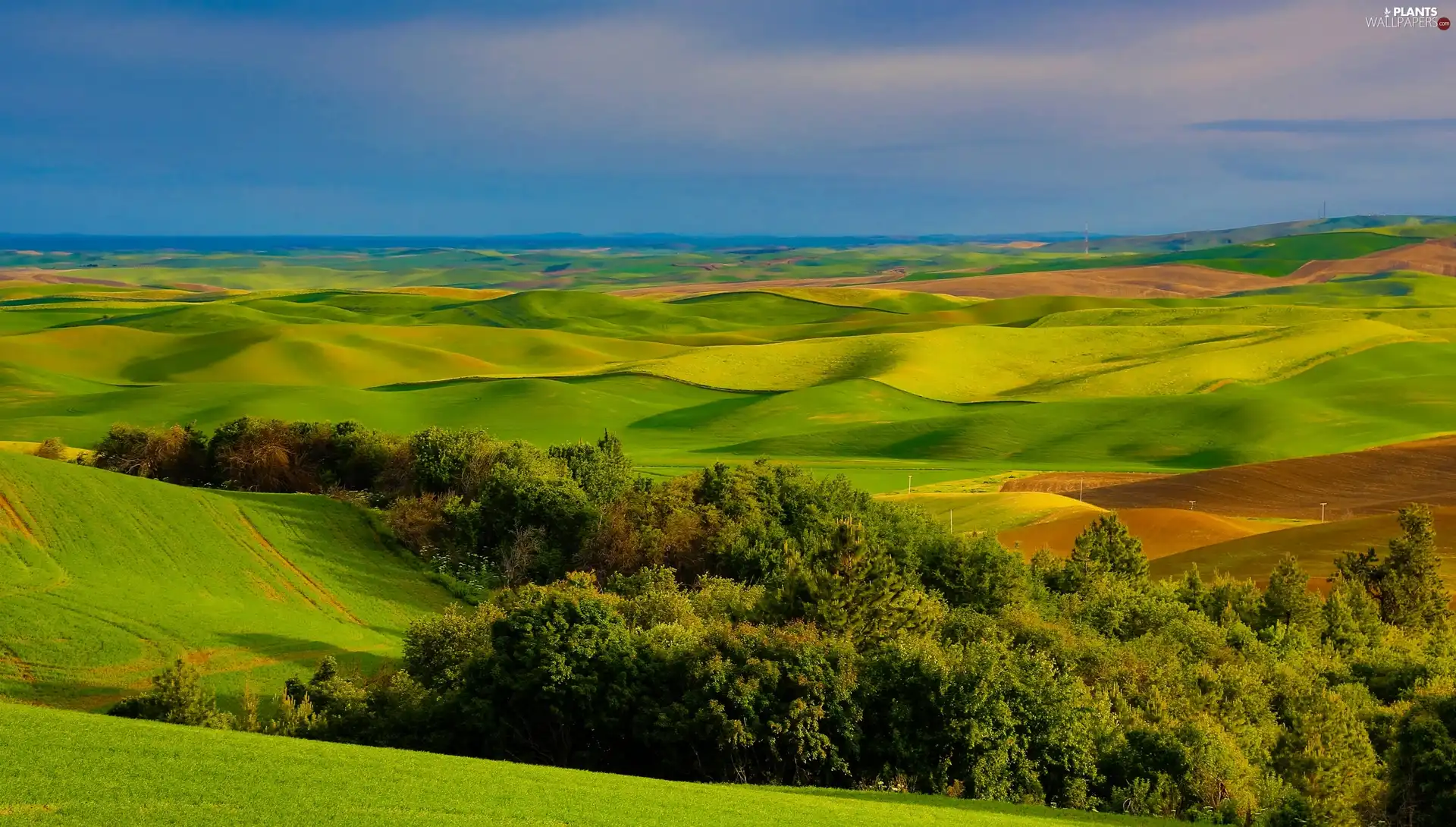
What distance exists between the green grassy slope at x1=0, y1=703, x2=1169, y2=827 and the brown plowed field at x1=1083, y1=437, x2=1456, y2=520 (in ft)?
181

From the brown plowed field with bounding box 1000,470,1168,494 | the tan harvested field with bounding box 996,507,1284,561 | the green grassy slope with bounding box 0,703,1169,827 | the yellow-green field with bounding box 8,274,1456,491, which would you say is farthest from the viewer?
the yellow-green field with bounding box 8,274,1456,491

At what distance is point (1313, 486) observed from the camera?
83312 mm

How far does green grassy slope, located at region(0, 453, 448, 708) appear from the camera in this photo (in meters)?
40.9

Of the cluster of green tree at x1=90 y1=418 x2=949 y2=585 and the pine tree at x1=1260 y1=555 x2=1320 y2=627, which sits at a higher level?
the cluster of green tree at x1=90 y1=418 x2=949 y2=585

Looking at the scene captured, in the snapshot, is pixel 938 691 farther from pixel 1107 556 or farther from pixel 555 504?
pixel 555 504

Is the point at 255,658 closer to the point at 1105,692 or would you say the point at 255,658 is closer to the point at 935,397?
the point at 1105,692

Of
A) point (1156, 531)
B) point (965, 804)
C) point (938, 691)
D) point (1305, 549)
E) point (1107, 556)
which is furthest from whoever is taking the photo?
point (1156, 531)

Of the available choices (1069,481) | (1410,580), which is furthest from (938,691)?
(1069,481)

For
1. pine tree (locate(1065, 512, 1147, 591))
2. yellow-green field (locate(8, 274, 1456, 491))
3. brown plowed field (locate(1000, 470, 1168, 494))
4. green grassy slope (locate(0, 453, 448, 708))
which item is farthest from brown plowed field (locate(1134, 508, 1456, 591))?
green grassy slope (locate(0, 453, 448, 708))

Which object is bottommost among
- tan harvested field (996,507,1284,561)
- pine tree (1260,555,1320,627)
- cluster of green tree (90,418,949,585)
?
tan harvested field (996,507,1284,561)

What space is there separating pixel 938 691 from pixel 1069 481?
60124 millimetres

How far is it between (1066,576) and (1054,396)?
81.1 metres

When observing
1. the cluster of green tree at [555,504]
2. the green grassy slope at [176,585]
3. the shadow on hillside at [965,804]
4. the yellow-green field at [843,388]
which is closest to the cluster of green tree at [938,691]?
the shadow on hillside at [965,804]

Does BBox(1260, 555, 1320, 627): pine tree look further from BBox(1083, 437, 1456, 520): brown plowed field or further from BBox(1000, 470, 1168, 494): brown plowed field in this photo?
BBox(1000, 470, 1168, 494): brown plowed field
